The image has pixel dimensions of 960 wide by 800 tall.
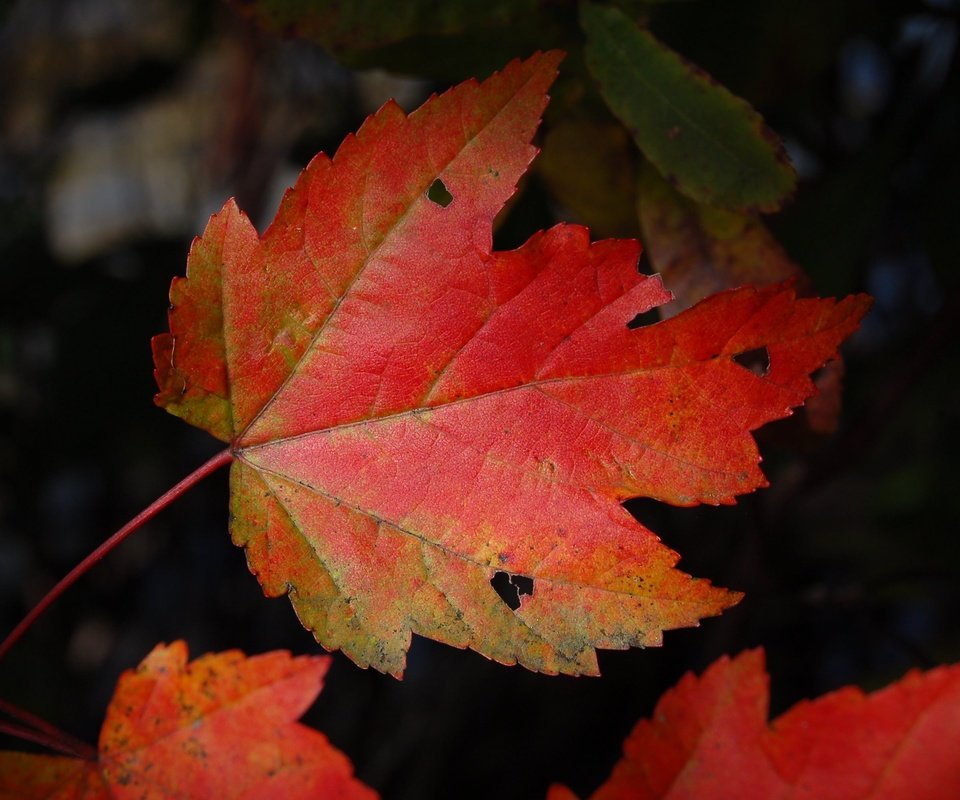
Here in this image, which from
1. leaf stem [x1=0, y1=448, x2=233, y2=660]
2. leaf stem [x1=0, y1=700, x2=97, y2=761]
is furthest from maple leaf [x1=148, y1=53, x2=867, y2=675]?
leaf stem [x1=0, y1=700, x2=97, y2=761]

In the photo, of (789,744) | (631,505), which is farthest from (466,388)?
(631,505)

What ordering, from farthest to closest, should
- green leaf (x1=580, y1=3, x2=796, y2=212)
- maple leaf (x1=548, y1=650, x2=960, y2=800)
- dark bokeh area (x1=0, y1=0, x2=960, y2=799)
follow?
dark bokeh area (x1=0, y1=0, x2=960, y2=799), green leaf (x1=580, y1=3, x2=796, y2=212), maple leaf (x1=548, y1=650, x2=960, y2=800)

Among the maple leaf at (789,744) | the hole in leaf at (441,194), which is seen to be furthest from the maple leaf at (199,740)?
the hole in leaf at (441,194)

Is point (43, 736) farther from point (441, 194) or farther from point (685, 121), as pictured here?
point (685, 121)

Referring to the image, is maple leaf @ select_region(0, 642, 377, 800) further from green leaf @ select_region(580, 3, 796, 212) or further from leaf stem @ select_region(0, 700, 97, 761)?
green leaf @ select_region(580, 3, 796, 212)

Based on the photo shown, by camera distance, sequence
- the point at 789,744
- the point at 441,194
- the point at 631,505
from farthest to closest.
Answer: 1. the point at 631,505
2. the point at 441,194
3. the point at 789,744

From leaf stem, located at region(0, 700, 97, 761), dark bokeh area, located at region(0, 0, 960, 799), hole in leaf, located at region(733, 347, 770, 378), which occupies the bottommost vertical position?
dark bokeh area, located at region(0, 0, 960, 799)
